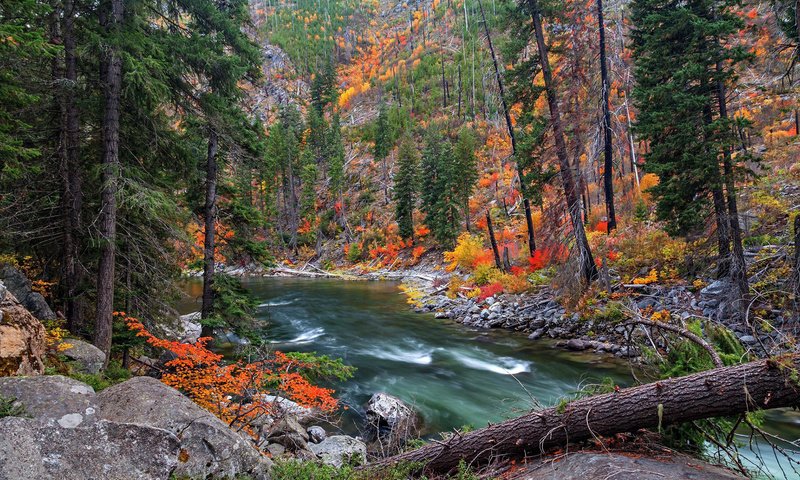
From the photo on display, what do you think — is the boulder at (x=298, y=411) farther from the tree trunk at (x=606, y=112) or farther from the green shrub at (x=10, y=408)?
the tree trunk at (x=606, y=112)

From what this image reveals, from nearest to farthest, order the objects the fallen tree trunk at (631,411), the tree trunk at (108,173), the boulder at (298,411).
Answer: the fallen tree trunk at (631,411)
the tree trunk at (108,173)
the boulder at (298,411)

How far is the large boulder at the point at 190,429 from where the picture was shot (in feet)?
11.8

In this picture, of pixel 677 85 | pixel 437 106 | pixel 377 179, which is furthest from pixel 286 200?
pixel 677 85

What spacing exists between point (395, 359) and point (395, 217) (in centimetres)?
3236

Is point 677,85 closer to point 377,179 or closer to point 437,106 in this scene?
point 377,179

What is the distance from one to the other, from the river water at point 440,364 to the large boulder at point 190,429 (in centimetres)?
317

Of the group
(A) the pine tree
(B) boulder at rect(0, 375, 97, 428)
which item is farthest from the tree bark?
(A) the pine tree

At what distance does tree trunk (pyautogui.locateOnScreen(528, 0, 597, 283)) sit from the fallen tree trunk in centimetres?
905

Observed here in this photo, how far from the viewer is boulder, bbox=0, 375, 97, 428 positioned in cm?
313

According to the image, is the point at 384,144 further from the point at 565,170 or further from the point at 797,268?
the point at 797,268

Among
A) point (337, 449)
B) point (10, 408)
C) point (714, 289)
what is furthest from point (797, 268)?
point (10, 408)

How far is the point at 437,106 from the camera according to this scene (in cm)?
5881

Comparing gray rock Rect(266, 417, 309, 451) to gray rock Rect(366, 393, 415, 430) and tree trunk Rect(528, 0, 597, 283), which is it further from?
tree trunk Rect(528, 0, 597, 283)

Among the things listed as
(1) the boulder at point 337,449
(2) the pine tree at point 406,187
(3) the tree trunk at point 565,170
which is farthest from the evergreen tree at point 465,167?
(1) the boulder at point 337,449
